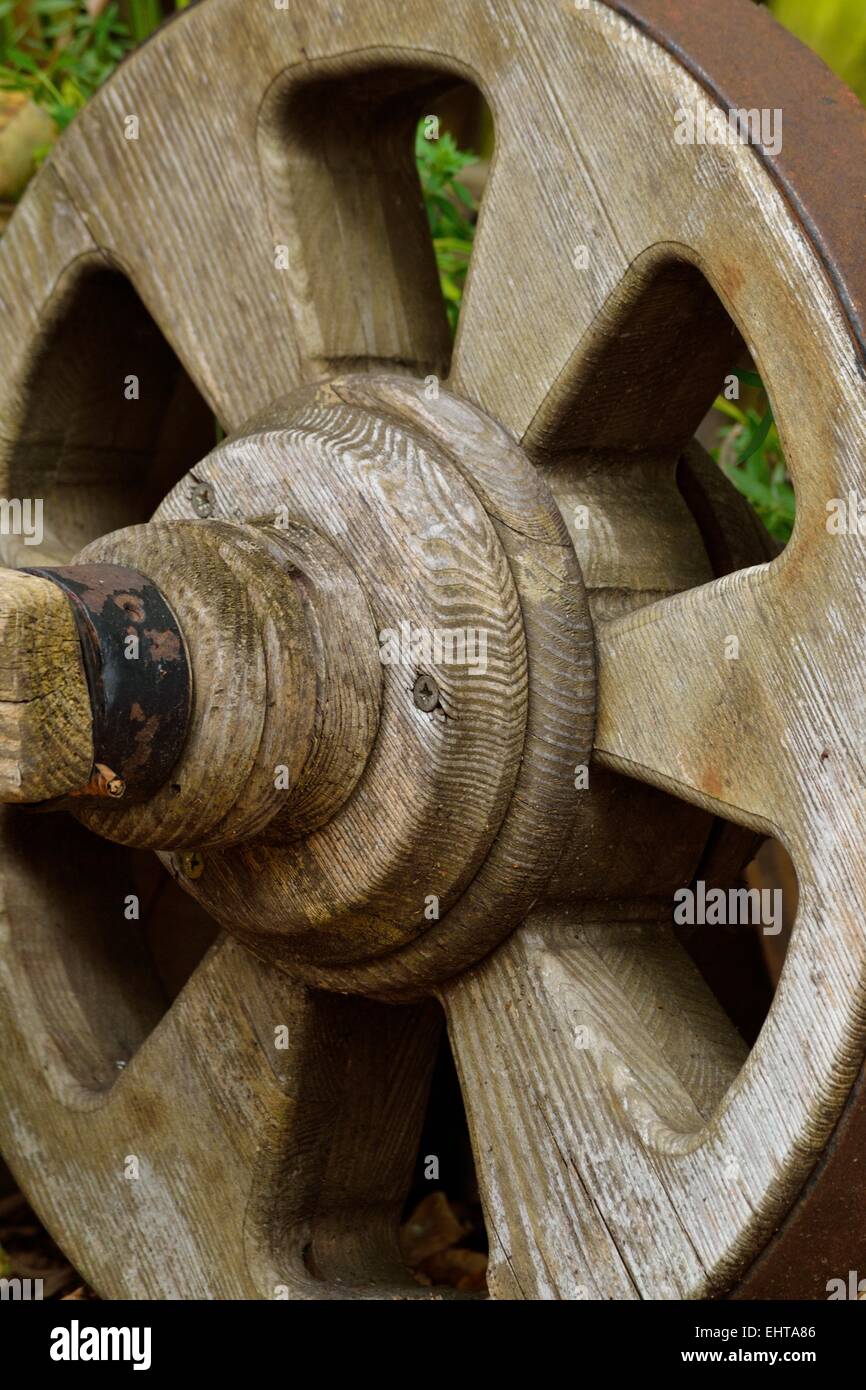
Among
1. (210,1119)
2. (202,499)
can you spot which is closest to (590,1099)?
(210,1119)

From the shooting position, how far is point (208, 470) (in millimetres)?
1426

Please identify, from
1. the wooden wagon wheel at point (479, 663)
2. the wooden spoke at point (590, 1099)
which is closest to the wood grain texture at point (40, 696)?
the wooden wagon wheel at point (479, 663)

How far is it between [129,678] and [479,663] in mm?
249

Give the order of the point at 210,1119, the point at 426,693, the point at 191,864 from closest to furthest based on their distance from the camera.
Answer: the point at 426,693
the point at 191,864
the point at 210,1119

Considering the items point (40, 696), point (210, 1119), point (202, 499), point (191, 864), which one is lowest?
point (210, 1119)

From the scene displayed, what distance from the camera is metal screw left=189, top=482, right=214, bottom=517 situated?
4.66 feet

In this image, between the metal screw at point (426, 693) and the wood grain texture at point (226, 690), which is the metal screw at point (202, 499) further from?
the metal screw at point (426, 693)

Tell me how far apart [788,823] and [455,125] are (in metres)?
1.66

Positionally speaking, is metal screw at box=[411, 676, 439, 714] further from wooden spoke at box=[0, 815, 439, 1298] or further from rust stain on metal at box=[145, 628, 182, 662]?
wooden spoke at box=[0, 815, 439, 1298]

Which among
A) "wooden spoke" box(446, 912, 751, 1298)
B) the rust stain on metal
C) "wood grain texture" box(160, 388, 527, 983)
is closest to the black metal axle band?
the rust stain on metal

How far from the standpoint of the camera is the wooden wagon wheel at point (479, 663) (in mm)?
1137

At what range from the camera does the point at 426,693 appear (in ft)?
4.15

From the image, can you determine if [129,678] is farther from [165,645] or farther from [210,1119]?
[210,1119]

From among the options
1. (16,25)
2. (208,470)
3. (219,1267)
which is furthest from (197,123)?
(16,25)
